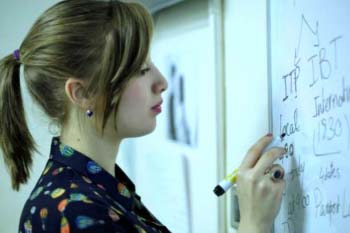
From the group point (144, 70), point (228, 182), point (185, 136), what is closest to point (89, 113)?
point (144, 70)

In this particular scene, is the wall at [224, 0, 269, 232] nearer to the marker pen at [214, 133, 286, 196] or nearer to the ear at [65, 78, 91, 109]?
the marker pen at [214, 133, 286, 196]

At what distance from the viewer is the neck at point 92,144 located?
85 cm

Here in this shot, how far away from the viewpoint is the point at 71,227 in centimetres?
68

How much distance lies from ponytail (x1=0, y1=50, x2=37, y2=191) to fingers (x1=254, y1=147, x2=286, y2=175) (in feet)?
1.66

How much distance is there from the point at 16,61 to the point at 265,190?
0.58 metres

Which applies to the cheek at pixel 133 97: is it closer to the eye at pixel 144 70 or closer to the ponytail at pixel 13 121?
the eye at pixel 144 70

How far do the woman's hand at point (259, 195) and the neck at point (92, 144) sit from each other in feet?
0.88

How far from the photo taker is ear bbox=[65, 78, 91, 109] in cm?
80

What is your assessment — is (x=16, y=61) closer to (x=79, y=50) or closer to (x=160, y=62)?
(x=79, y=50)

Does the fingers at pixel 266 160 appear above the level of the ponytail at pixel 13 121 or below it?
below

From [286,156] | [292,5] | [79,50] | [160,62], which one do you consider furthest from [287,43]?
[160,62]

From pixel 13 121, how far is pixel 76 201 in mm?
A: 325

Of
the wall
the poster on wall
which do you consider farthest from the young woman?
the poster on wall

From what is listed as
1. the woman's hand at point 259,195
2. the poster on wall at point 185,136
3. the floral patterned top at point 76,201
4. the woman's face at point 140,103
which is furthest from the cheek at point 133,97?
the poster on wall at point 185,136
